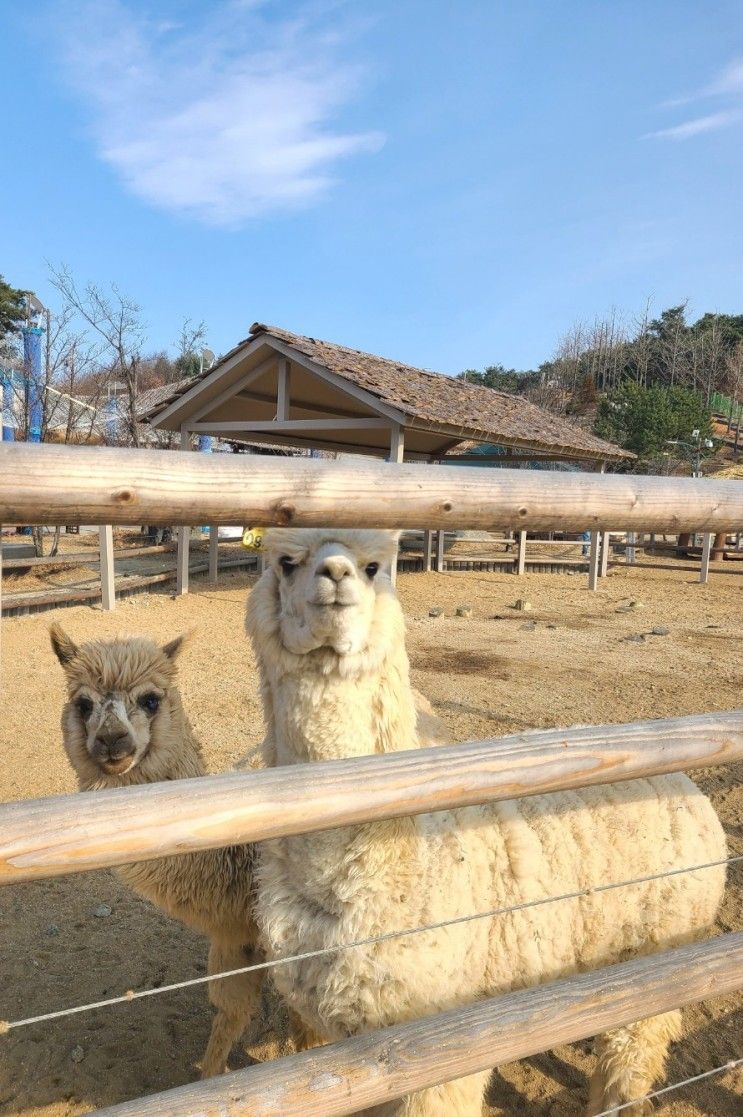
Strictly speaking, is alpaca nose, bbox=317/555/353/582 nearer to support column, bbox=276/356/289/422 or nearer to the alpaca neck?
the alpaca neck

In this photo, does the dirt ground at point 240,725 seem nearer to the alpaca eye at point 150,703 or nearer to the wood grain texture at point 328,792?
the alpaca eye at point 150,703

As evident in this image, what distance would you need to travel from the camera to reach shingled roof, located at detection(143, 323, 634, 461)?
11.4m

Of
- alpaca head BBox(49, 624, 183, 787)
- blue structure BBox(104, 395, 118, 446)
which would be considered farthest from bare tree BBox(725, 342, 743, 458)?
alpaca head BBox(49, 624, 183, 787)

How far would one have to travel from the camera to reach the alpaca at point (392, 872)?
1802mm

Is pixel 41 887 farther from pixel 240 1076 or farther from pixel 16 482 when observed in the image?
pixel 16 482

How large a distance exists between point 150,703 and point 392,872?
53.5 inches

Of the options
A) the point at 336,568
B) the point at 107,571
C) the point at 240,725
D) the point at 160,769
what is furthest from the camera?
the point at 107,571

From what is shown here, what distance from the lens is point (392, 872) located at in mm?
1859

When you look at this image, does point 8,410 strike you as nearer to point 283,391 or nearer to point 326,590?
point 283,391

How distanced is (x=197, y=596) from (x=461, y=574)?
6.48 m

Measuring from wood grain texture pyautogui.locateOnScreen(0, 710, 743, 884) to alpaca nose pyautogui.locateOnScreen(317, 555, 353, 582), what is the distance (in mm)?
494

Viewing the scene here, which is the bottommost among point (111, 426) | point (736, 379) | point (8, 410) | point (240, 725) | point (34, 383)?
point (240, 725)

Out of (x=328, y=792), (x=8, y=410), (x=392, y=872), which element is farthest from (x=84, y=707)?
(x=8, y=410)

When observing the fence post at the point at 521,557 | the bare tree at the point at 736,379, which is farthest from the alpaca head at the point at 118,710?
the bare tree at the point at 736,379
